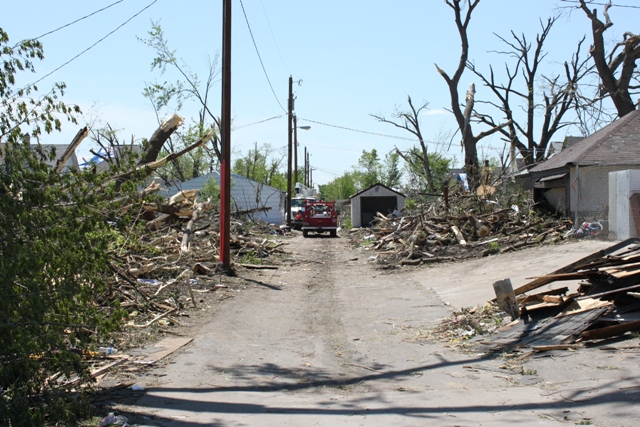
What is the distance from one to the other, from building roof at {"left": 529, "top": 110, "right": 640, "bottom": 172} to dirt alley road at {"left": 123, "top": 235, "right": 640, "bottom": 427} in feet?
31.7

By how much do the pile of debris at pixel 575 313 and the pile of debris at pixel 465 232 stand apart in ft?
32.3

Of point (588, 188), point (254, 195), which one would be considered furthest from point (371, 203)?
point (588, 188)

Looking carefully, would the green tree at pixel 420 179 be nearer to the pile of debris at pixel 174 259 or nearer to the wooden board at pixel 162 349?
the pile of debris at pixel 174 259

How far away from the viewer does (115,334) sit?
894 cm

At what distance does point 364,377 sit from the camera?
770 cm

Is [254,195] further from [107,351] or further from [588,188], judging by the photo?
[107,351]

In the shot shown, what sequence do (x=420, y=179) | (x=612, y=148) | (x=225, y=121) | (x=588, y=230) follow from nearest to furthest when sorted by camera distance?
(x=225, y=121)
(x=588, y=230)
(x=612, y=148)
(x=420, y=179)

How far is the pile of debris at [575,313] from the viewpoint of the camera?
8.02 meters

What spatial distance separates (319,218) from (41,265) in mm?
31876

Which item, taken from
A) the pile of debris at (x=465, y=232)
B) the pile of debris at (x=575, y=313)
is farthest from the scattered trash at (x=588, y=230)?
the pile of debris at (x=575, y=313)

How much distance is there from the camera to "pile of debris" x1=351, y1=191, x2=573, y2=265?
20219mm

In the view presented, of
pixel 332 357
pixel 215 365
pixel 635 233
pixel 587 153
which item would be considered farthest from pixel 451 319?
pixel 587 153

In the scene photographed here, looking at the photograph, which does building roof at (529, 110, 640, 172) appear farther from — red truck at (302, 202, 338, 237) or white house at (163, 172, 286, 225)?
white house at (163, 172, 286, 225)

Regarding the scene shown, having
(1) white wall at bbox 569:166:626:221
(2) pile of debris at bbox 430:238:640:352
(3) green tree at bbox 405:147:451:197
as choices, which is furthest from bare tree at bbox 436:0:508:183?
(2) pile of debris at bbox 430:238:640:352
